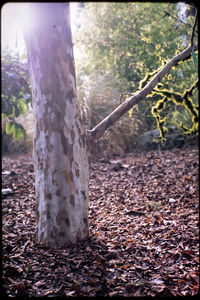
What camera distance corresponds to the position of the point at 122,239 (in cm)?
185

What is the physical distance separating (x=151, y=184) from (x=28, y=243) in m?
1.44

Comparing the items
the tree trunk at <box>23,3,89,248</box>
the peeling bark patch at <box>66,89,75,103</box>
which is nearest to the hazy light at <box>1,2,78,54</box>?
the tree trunk at <box>23,3,89,248</box>

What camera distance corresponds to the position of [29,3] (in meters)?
1.61

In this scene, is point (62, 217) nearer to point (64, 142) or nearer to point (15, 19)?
point (64, 142)

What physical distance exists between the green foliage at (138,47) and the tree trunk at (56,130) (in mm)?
849

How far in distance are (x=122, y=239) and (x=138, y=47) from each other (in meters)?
1.78

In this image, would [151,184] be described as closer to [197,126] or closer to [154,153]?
[154,153]

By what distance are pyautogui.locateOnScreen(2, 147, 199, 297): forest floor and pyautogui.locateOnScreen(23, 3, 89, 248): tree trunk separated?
0.68 ft

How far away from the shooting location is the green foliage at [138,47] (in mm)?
2355

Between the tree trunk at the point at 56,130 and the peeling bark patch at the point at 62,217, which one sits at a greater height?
the tree trunk at the point at 56,130

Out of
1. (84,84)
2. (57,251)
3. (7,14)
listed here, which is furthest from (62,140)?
(84,84)

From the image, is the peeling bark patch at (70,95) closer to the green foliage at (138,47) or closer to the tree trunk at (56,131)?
the tree trunk at (56,131)

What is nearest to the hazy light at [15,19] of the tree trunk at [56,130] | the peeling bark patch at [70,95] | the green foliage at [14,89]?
the tree trunk at [56,130]

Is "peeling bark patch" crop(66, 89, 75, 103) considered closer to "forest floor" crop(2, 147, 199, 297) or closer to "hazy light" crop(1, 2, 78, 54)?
"hazy light" crop(1, 2, 78, 54)
